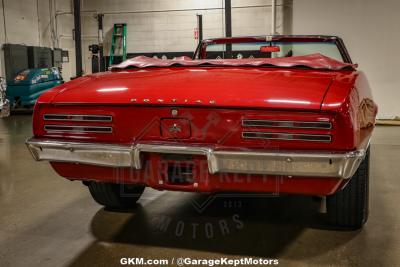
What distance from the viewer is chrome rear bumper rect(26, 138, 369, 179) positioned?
67.2 inches

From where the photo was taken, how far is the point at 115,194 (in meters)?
2.79

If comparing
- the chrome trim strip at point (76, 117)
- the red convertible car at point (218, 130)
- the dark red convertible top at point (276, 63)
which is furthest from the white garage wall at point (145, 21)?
the chrome trim strip at point (76, 117)

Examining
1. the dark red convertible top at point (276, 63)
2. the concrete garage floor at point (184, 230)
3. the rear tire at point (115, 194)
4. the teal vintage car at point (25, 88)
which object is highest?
the dark red convertible top at point (276, 63)

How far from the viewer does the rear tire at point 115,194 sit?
8.98 feet

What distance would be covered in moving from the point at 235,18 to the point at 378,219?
9.51 metres

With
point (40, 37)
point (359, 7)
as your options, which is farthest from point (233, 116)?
point (40, 37)

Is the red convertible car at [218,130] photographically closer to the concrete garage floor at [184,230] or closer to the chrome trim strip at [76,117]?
the chrome trim strip at [76,117]

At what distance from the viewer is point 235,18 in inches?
450

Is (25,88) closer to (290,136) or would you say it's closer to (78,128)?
(78,128)

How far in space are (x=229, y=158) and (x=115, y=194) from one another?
4.04ft

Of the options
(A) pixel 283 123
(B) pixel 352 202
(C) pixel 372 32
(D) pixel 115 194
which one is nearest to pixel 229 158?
(A) pixel 283 123

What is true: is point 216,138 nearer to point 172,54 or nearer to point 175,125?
point 175,125

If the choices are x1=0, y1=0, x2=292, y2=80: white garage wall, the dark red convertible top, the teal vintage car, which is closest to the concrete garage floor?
the dark red convertible top

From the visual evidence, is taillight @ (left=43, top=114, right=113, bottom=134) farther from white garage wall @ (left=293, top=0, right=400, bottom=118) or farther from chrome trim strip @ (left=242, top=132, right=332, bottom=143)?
white garage wall @ (left=293, top=0, right=400, bottom=118)
